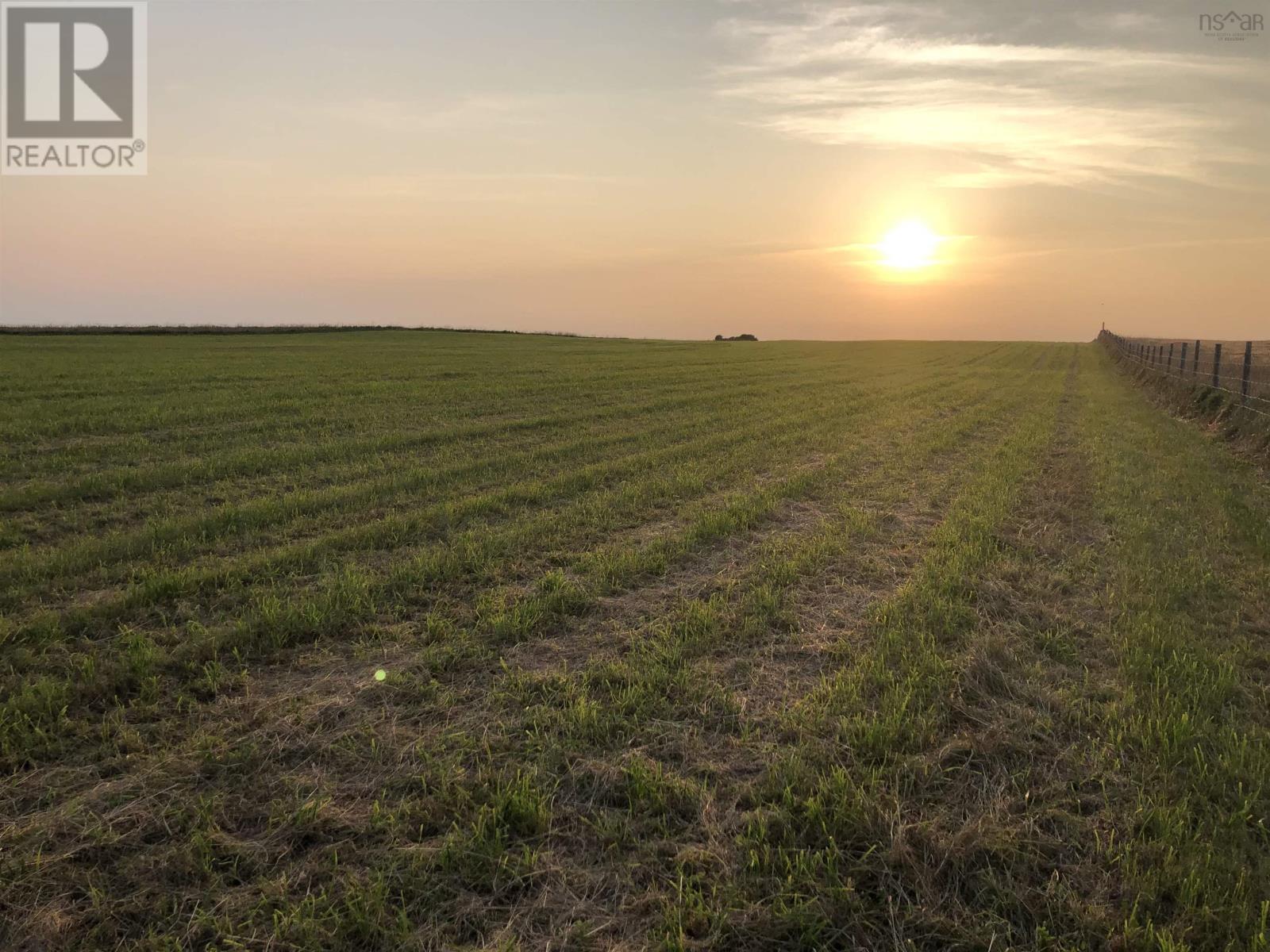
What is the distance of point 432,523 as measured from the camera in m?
8.53

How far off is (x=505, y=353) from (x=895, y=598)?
4060 centimetres

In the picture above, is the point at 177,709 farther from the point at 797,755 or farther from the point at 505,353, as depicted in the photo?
the point at 505,353

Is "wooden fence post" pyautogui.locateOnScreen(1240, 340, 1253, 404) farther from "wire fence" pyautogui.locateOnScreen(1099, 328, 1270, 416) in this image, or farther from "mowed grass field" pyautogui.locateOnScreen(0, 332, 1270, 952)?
"mowed grass field" pyautogui.locateOnScreen(0, 332, 1270, 952)

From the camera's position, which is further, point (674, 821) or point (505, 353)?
point (505, 353)

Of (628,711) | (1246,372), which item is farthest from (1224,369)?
(628,711)

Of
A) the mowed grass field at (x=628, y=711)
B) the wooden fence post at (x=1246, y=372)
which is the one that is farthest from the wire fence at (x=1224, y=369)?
the mowed grass field at (x=628, y=711)

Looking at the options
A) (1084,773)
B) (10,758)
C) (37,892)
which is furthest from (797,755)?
(10,758)

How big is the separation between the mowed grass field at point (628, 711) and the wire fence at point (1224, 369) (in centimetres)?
655

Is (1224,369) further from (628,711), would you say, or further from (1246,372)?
(628,711)

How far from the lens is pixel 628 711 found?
4.53 metres

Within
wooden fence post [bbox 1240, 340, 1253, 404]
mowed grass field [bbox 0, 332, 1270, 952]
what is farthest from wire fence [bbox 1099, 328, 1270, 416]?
mowed grass field [bbox 0, 332, 1270, 952]

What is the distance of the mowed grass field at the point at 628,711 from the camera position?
3059 mm

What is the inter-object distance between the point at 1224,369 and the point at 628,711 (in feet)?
73.4

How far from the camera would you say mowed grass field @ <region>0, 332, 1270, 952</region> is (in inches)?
120
